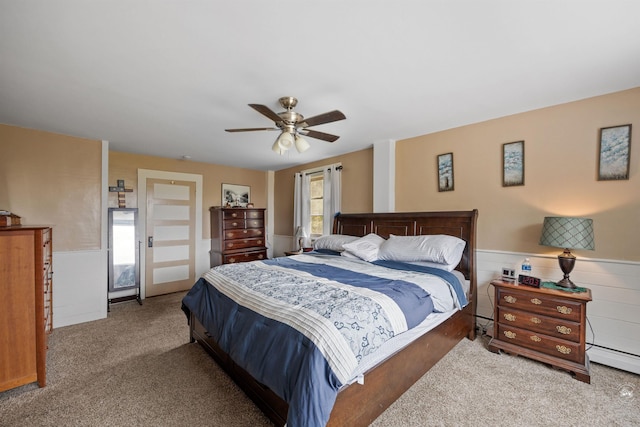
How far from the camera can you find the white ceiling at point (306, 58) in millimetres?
1425

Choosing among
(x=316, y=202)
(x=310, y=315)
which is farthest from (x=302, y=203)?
(x=310, y=315)

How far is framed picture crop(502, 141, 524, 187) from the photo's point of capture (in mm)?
2826

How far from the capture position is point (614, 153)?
2.35m

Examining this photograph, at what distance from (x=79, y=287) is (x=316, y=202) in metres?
3.73

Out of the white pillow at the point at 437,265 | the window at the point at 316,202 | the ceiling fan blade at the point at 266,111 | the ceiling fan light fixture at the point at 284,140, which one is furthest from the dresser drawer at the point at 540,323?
the window at the point at 316,202

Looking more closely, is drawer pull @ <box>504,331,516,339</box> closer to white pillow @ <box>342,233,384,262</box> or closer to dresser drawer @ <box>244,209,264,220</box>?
white pillow @ <box>342,233,384,262</box>

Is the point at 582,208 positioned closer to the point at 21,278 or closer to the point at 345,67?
the point at 345,67

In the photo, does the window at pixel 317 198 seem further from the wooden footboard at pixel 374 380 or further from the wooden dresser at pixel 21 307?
the wooden dresser at pixel 21 307

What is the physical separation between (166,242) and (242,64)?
4.05 meters

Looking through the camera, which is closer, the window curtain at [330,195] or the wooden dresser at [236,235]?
the window curtain at [330,195]

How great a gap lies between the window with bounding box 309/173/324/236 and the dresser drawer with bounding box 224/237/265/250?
45.9 inches

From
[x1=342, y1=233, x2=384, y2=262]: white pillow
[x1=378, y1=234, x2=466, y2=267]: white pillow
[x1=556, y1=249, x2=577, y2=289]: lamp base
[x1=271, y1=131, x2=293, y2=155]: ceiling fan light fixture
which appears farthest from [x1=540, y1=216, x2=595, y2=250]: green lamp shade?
[x1=271, y1=131, x2=293, y2=155]: ceiling fan light fixture

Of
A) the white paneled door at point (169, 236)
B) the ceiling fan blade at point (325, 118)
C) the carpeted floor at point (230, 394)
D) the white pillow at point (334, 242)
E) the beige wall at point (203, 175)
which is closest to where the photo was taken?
the carpeted floor at point (230, 394)

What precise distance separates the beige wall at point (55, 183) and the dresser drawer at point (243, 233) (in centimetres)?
Answer: 188
